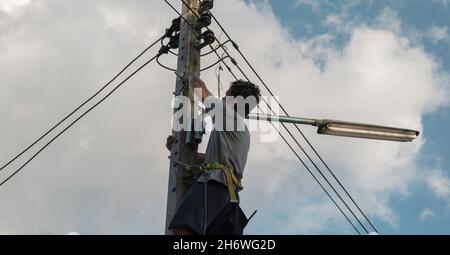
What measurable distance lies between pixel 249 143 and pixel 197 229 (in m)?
1.22

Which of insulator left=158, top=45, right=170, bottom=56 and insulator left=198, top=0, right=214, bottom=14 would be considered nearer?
insulator left=198, top=0, right=214, bottom=14

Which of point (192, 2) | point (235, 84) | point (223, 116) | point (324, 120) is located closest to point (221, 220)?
point (223, 116)

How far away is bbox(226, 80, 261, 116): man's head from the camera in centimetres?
605

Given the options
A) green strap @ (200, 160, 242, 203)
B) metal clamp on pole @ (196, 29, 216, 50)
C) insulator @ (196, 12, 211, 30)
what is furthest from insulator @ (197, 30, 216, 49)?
green strap @ (200, 160, 242, 203)

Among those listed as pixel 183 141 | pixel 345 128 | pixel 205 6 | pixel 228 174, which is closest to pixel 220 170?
pixel 228 174

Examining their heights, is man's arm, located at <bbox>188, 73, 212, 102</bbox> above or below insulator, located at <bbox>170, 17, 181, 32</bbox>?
below

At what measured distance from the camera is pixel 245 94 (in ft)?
19.9

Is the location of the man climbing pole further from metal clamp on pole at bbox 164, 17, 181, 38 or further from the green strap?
metal clamp on pole at bbox 164, 17, 181, 38

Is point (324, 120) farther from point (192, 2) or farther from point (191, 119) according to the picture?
point (192, 2)

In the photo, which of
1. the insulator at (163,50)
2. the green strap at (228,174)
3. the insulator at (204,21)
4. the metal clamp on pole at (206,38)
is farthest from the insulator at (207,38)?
the green strap at (228,174)

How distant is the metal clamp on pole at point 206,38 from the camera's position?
6.85 m

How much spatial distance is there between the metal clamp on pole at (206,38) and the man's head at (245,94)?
937 millimetres

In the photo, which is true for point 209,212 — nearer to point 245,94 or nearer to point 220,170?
point 220,170
